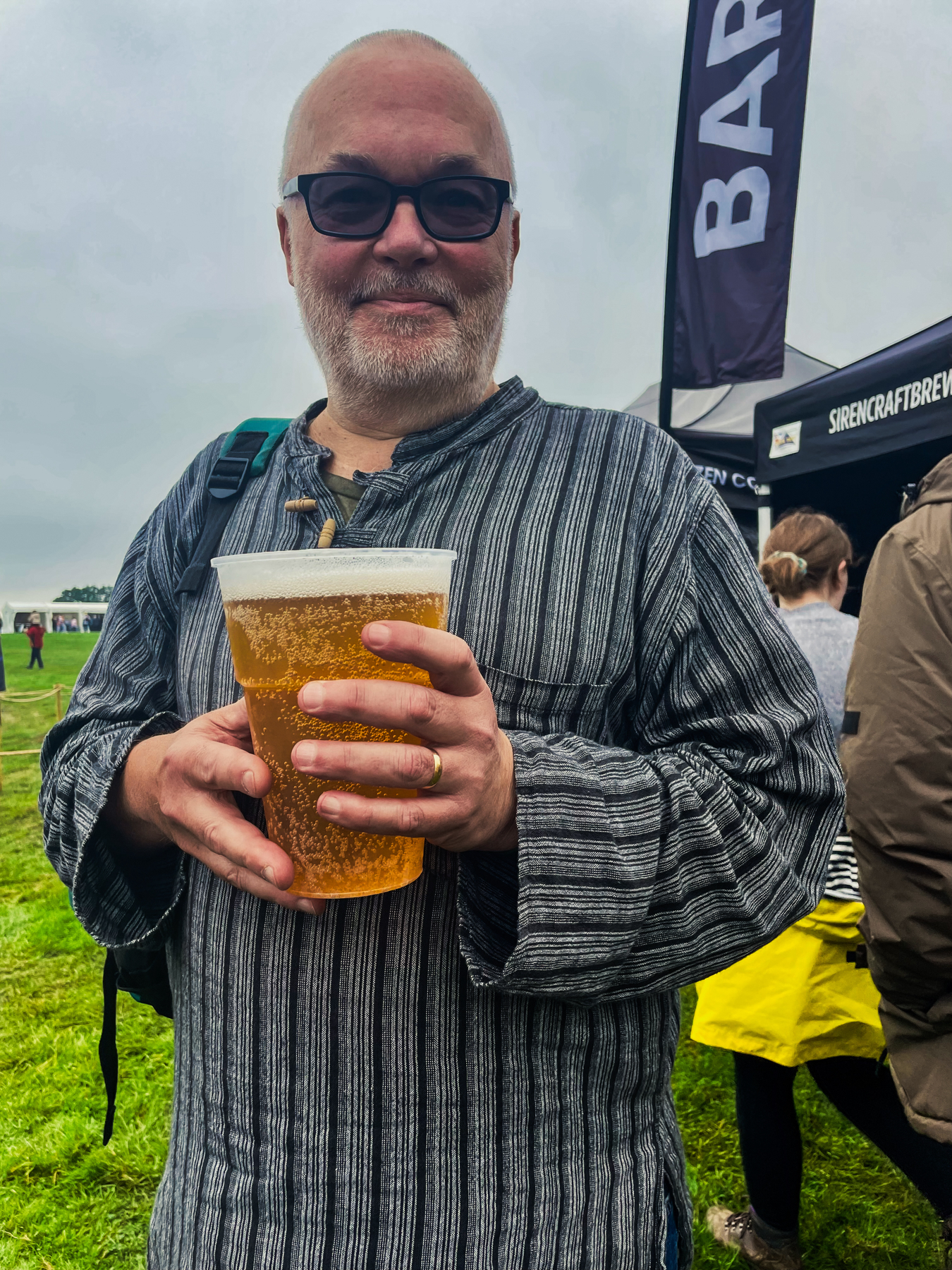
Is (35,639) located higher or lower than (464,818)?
lower

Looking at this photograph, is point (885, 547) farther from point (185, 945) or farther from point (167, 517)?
point (185, 945)

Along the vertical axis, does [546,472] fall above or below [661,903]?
above

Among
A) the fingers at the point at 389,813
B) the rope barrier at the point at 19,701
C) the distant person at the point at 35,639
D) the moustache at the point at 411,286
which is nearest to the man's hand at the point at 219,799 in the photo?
the fingers at the point at 389,813

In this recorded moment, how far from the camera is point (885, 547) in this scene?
72.7 inches

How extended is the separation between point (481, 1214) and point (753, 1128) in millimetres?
1862

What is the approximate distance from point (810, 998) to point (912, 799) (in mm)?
974

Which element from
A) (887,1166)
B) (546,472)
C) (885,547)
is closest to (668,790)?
(546,472)

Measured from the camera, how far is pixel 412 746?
0.66 metres

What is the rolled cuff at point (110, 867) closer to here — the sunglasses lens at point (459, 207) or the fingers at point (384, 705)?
the fingers at point (384, 705)

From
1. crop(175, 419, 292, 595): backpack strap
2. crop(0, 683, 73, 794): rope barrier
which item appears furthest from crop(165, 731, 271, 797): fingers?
crop(0, 683, 73, 794): rope barrier

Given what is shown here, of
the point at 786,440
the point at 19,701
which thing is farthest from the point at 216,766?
the point at 19,701

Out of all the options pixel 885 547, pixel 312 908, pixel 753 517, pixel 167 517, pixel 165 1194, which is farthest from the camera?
pixel 753 517

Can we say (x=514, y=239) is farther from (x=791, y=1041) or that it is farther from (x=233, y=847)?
(x=791, y=1041)

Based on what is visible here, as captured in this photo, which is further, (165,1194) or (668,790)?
(165,1194)
